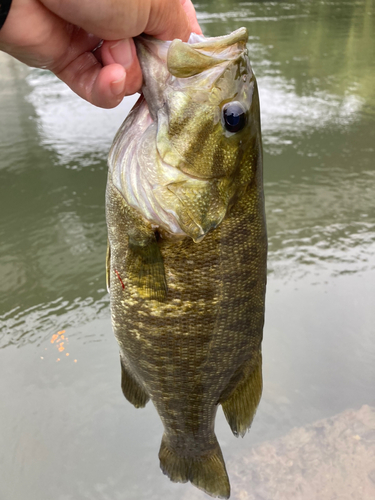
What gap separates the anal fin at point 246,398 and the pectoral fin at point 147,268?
Result: 405mm

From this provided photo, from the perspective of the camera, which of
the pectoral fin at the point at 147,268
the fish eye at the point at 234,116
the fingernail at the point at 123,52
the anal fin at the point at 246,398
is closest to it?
the fingernail at the point at 123,52

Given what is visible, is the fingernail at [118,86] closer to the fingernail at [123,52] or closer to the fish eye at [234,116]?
the fingernail at [123,52]

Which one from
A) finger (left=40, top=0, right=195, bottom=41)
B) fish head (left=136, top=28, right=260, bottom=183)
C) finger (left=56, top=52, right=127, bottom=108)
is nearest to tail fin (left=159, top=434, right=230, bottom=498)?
fish head (left=136, top=28, right=260, bottom=183)

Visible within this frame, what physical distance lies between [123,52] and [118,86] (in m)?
0.07

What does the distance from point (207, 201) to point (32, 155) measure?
11.1 feet

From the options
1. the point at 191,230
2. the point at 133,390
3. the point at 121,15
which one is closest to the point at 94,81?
the point at 121,15

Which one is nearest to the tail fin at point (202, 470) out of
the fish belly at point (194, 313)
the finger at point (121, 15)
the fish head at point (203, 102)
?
the fish belly at point (194, 313)

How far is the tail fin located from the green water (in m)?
0.69

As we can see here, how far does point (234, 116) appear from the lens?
1022 mm

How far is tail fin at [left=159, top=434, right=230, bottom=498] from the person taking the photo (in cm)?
145

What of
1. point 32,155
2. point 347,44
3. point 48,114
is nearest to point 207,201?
point 32,155

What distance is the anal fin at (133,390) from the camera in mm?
1461

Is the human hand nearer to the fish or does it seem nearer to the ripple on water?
the fish

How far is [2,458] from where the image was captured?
82.3 inches
